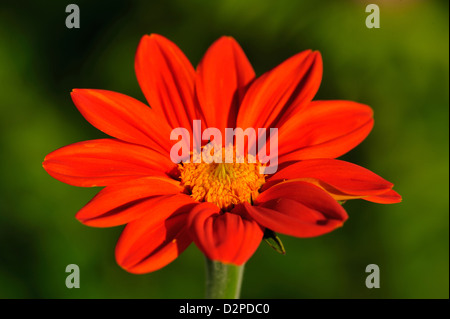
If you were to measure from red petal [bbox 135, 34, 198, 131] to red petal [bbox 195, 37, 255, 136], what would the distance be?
26 millimetres

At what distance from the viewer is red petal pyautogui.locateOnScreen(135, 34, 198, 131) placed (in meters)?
0.77

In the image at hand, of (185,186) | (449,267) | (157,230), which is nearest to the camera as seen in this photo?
(157,230)

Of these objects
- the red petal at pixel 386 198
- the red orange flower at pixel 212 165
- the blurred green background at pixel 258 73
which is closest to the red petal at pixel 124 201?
the red orange flower at pixel 212 165

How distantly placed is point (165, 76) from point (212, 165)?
0.55 ft

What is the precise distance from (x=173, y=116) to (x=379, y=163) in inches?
23.4

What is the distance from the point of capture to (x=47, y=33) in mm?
1241

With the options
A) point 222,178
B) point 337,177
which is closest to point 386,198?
point 337,177

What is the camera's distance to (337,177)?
2.23 ft

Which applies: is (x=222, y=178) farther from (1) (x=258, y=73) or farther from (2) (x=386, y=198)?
(1) (x=258, y=73)

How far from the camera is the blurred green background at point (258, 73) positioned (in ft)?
3.66

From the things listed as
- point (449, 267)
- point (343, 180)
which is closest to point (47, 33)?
point (343, 180)

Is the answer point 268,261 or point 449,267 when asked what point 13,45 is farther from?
point 449,267

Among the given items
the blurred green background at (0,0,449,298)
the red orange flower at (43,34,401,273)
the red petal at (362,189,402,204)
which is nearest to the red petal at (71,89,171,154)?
the red orange flower at (43,34,401,273)

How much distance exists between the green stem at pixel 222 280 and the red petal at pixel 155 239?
0.19 ft
